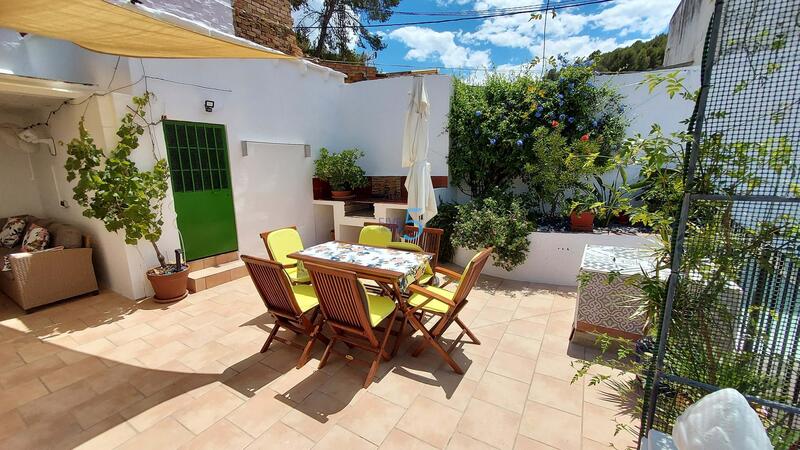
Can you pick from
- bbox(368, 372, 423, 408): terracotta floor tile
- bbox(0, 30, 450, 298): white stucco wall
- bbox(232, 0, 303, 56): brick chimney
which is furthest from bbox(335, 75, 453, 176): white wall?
bbox(368, 372, 423, 408): terracotta floor tile

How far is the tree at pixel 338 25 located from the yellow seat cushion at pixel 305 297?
12539mm

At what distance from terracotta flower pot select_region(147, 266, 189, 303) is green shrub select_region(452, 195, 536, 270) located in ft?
14.3

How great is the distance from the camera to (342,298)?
2.92m

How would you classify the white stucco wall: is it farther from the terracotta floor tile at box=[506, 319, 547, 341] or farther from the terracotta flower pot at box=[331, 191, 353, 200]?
the terracotta floor tile at box=[506, 319, 547, 341]

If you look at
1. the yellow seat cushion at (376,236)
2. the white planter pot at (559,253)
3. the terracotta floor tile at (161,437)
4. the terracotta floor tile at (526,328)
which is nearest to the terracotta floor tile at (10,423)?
the terracotta floor tile at (161,437)

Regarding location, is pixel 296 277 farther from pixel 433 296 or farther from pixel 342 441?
pixel 342 441

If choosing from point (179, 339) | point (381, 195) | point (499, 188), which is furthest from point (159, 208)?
point (499, 188)

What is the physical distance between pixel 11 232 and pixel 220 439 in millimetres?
5911

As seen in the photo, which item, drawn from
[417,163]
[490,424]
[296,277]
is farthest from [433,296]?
[417,163]

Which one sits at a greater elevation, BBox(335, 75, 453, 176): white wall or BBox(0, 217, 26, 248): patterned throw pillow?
BBox(335, 75, 453, 176): white wall

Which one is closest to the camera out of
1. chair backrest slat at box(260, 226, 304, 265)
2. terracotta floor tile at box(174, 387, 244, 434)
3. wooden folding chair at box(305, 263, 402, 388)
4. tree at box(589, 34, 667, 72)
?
terracotta floor tile at box(174, 387, 244, 434)

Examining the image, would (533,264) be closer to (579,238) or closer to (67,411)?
(579,238)

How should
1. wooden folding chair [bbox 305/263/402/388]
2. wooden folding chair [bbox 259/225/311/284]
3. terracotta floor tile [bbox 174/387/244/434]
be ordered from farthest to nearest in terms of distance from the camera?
wooden folding chair [bbox 259/225/311/284], wooden folding chair [bbox 305/263/402/388], terracotta floor tile [bbox 174/387/244/434]

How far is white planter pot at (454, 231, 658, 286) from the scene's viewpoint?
536 centimetres
